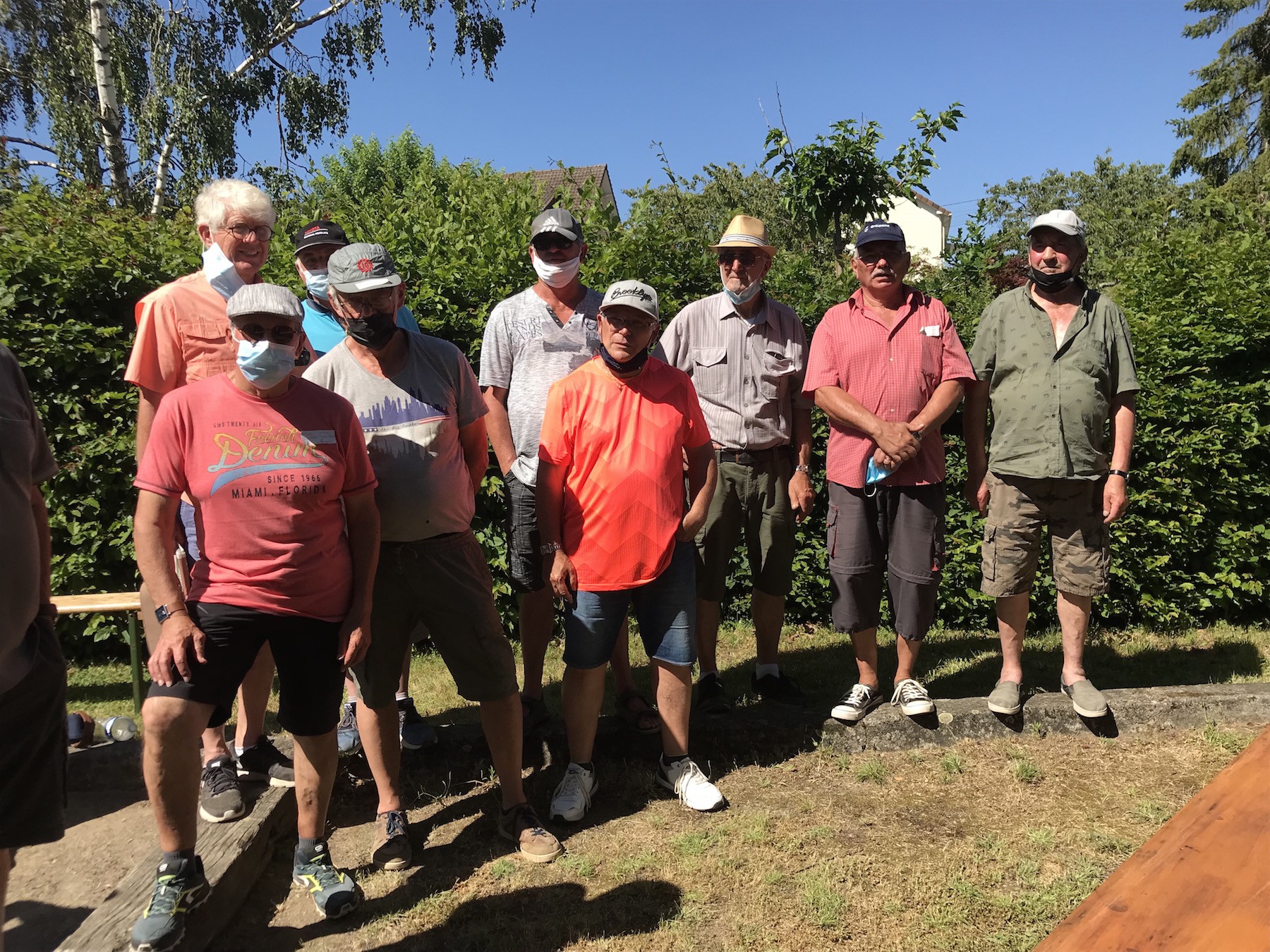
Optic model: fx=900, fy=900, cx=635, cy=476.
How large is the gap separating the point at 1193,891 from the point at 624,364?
7.90 feet

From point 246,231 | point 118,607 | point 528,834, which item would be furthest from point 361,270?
point 118,607

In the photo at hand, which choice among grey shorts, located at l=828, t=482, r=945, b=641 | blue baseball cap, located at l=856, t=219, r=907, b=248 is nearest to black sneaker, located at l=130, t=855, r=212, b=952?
grey shorts, located at l=828, t=482, r=945, b=641

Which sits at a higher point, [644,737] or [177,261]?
[177,261]

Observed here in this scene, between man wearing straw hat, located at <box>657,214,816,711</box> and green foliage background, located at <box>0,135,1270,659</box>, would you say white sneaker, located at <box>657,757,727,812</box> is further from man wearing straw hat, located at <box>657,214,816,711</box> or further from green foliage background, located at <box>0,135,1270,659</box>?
green foliage background, located at <box>0,135,1270,659</box>

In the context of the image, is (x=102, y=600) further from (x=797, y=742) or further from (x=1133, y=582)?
(x=1133, y=582)

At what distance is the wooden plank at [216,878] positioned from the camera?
8.39ft

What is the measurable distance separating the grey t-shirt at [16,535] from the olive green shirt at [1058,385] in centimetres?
356

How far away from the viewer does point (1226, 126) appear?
27.4m

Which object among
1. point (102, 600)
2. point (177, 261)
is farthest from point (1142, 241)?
point (102, 600)

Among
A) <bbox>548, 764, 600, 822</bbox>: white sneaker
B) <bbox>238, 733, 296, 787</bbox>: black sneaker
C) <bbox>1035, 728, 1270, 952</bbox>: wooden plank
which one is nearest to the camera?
<bbox>1035, 728, 1270, 952</bbox>: wooden plank

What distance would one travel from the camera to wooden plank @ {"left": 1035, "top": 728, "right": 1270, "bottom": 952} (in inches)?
58.0

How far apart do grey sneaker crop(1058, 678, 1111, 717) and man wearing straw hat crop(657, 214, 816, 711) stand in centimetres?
135

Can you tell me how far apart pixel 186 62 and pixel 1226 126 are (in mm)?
28544

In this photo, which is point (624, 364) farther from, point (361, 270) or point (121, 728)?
point (121, 728)
